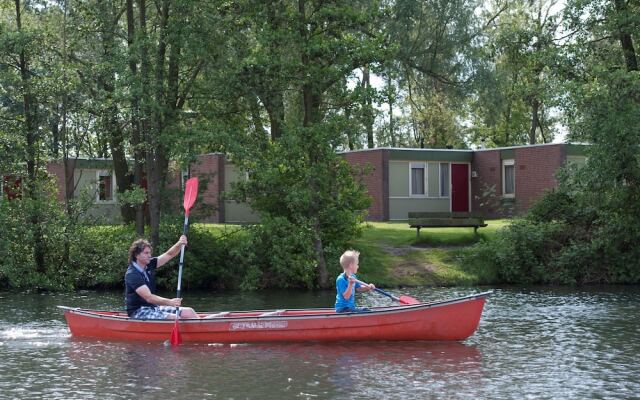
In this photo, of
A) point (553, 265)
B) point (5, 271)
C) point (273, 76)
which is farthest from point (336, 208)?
point (5, 271)

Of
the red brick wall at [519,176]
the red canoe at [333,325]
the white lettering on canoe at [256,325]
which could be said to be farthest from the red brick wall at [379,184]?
the white lettering on canoe at [256,325]

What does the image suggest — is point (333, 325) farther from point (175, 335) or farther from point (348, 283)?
point (175, 335)

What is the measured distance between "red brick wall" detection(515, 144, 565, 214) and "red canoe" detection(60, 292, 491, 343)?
71.4 ft

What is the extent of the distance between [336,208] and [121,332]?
35.1 feet

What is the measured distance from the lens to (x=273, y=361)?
14367 mm

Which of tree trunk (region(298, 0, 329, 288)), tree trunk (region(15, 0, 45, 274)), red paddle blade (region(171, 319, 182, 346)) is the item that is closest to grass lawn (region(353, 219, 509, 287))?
tree trunk (region(298, 0, 329, 288))

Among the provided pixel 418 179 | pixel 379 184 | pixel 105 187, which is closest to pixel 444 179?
pixel 418 179

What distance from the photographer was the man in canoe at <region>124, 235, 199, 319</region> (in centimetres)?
1570

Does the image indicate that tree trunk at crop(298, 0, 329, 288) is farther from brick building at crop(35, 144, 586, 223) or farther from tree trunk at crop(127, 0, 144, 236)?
brick building at crop(35, 144, 586, 223)

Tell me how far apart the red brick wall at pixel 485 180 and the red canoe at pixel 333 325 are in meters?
23.7

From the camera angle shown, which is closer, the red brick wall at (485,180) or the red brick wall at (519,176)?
the red brick wall at (519,176)

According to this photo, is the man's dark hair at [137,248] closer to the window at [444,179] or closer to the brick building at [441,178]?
the brick building at [441,178]

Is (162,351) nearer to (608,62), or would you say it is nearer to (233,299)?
(233,299)

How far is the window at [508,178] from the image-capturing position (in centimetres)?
3900
